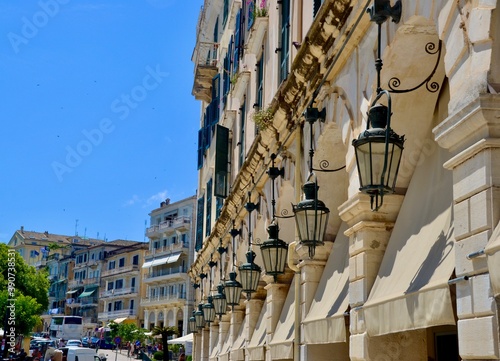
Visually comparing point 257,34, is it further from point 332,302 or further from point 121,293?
point 121,293

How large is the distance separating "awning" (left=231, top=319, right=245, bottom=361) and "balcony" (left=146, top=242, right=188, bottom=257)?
1961 inches

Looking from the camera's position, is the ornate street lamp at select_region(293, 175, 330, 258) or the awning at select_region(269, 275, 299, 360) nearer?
the ornate street lamp at select_region(293, 175, 330, 258)

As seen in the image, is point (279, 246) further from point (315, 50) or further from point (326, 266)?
point (315, 50)

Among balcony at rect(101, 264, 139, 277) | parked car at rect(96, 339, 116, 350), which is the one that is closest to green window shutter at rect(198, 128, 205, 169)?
parked car at rect(96, 339, 116, 350)

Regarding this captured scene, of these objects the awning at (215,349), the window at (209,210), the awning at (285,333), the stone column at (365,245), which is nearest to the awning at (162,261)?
the window at (209,210)

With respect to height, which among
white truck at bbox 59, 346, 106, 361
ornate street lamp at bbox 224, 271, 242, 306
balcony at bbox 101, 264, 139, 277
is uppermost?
balcony at bbox 101, 264, 139, 277

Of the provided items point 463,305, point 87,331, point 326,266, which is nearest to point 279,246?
point 326,266

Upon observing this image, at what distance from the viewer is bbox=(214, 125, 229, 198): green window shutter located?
2195cm

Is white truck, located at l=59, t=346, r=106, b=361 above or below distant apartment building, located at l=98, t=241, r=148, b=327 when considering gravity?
below

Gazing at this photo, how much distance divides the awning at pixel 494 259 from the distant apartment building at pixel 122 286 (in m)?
74.7

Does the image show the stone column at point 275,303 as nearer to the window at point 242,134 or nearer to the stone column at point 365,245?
the stone column at point 365,245

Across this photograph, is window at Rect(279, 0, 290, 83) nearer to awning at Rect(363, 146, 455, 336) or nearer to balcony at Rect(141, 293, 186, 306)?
awning at Rect(363, 146, 455, 336)

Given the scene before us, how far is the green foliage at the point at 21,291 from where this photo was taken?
43594 millimetres

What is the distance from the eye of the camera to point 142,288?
7838 centimetres
